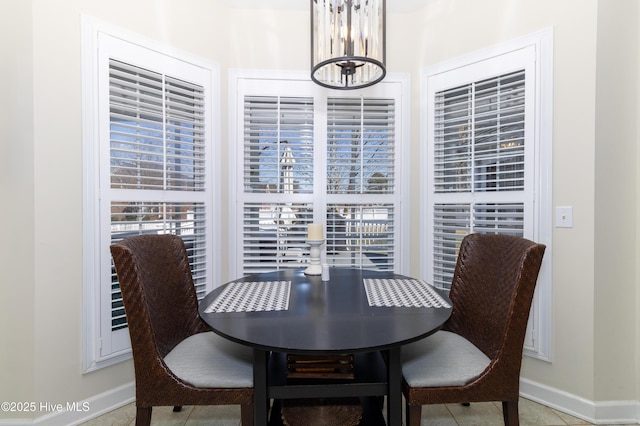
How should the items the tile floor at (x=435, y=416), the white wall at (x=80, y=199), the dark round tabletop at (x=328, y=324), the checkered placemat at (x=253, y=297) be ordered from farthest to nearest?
the tile floor at (x=435, y=416) → the white wall at (x=80, y=199) → the checkered placemat at (x=253, y=297) → the dark round tabletop at (x=328, y=324)

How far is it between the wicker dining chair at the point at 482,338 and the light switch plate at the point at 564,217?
0.56m

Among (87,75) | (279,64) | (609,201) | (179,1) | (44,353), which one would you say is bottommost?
(44,353)

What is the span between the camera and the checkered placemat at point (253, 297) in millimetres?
1434

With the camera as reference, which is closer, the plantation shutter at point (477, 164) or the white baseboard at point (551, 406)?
the white baseboard at point (551, 406)

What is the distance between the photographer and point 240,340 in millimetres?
1121

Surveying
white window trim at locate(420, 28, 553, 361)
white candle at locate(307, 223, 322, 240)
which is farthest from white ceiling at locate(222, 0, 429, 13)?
white candle at locate(307, 223, 322, 240)

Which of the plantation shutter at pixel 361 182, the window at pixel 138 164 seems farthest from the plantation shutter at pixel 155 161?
the plantation shutter at pixel 361 182

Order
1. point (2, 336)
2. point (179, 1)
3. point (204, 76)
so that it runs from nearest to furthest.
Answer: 1. point (2, 336)
2. point (179, 1)
3. point (204, 76)

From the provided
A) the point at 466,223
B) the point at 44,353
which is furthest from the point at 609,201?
the point at 44,353

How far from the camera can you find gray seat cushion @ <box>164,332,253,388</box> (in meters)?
1.32

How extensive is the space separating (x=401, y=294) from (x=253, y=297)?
759mm

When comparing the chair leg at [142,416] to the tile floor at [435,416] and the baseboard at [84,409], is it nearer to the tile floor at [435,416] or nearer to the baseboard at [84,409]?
the tile floor at [435,416]

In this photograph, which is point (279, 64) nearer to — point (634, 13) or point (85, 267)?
point (85, 267)

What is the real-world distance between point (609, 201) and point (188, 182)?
273cm
